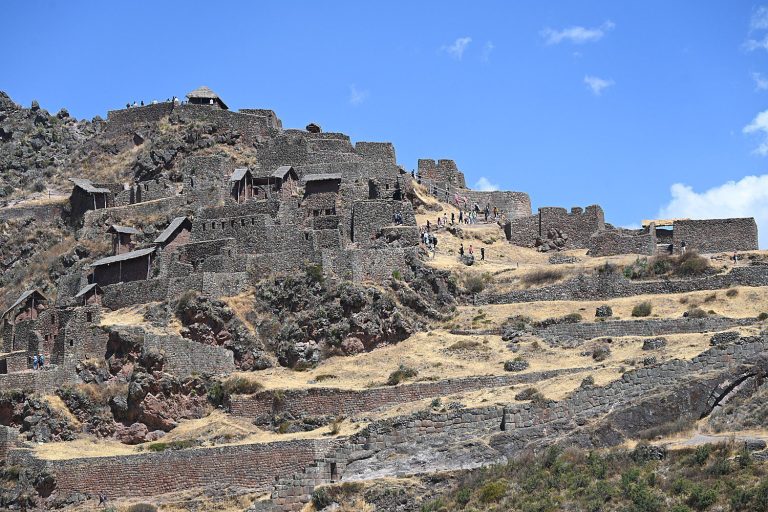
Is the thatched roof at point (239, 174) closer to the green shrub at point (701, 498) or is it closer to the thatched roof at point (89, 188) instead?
the thatched roof at point (89, 188)

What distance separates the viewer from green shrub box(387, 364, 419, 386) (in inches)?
2447

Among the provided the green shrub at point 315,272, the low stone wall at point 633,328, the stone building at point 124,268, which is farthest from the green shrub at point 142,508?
the low stone wall at point 633,328

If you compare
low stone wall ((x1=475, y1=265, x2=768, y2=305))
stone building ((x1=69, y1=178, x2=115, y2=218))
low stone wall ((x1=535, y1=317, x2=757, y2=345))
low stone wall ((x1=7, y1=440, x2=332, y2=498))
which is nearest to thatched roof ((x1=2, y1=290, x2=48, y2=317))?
stone building ((x1=69, y1=178, x2=115, y2=218))

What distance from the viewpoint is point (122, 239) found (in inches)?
3076

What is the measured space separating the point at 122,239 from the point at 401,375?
2180cm

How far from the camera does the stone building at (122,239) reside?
3059 inches

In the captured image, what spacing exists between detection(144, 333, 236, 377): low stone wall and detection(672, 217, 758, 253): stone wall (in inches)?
935

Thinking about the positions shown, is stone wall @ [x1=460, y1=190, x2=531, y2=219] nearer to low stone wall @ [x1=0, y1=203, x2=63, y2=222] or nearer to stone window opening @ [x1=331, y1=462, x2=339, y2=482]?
low stone wall @ [x1=0, y1=203, x2=63, y2=222]

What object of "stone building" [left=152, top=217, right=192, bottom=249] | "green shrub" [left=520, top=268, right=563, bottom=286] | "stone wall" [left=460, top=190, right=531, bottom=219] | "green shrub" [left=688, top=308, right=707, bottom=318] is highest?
"stone wall" [left=460, top=190, right=531, bottom=219]

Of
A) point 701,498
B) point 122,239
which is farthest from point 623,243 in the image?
point 701,498

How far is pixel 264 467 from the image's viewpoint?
56219mm

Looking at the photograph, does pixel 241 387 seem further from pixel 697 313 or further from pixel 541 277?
pixel 697 313

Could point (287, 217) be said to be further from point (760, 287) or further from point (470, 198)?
point (760, 287)

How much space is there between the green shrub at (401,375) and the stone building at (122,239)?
20.3m
